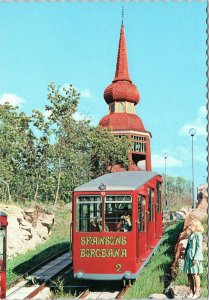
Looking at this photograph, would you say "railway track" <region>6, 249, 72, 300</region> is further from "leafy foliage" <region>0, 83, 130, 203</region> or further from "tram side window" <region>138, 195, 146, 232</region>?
"leafy foliage" <region>0, 83, 130, 203</region>

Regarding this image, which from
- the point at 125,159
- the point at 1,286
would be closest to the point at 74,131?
the point at 125,159

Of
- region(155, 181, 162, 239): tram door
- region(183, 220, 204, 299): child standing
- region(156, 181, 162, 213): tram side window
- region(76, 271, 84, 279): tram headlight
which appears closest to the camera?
region(183, 220, 204, 299): child standing

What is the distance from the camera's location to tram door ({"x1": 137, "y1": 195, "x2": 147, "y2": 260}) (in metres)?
15.6

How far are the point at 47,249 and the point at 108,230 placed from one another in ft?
32.0

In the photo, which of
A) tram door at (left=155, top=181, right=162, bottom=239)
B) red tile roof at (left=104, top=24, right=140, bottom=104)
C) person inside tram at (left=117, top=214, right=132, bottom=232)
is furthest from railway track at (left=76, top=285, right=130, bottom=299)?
red tile roof at (left=104, top=24, right=140, bottom=104)

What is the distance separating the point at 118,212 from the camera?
15.3m

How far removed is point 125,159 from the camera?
45.4 m

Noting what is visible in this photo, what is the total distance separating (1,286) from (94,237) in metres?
3.24

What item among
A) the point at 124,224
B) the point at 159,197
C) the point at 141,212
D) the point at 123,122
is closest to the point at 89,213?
the point at 124,224

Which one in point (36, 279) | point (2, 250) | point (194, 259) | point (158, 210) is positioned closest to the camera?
point (194, 259)

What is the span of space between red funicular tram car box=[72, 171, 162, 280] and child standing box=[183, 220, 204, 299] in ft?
11.1

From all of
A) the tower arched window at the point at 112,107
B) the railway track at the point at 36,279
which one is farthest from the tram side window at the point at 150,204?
the tower arched window at the point at 112,107

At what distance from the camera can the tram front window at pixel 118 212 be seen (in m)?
15.2

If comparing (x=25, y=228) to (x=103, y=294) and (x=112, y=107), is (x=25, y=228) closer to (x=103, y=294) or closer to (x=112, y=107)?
(x=103, y=294)
